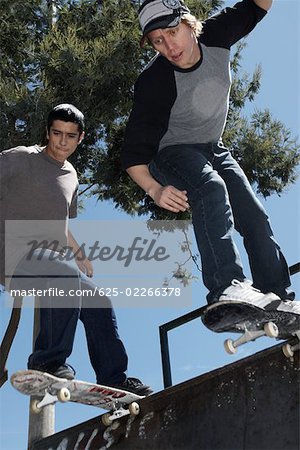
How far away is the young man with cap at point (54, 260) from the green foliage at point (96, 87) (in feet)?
13.2

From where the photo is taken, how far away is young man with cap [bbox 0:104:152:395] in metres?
3.64

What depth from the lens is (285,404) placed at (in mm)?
2863

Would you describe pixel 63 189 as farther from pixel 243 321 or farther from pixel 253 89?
pixel 253 89

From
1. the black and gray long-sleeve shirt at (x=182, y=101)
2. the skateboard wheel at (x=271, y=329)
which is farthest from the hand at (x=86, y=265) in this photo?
the skateboard wheel at (x=271, y=329)

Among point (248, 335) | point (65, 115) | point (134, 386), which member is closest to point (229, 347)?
point (248, 335)

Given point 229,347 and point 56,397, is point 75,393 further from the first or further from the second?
point 229,347

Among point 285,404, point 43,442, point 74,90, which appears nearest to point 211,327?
point 285,404

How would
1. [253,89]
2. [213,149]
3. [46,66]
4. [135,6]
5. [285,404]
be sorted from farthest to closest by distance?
1. [253,89]
2. [135,6]
3. [46,66]
4. [213,149]
5. [285,404]

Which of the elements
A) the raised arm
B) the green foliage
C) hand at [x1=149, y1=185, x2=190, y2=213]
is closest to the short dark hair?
hand at [x1=149, y1=185, x2=190, y2=213]

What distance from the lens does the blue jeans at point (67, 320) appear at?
11.8 feet

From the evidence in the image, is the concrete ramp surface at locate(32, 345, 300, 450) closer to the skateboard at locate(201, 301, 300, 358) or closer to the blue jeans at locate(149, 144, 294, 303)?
the skateboard at locate(201, 301, 300, 358)

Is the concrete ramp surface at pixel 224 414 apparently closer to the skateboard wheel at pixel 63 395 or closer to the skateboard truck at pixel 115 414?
the skateboard truck at pixel 115 414

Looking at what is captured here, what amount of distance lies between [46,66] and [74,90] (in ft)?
1.61

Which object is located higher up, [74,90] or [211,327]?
[74,90]
